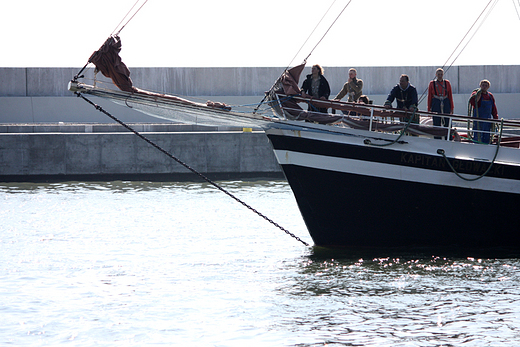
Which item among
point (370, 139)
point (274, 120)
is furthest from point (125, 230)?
point (370, 139)

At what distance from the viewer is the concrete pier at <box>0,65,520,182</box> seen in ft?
83.6

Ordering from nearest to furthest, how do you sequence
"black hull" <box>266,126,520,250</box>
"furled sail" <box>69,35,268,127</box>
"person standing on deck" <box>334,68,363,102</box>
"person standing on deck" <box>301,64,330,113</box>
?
"furled sail" <box>69,35,268,127</box> → "black hull" <box>266,126,520,250</box> → "person standing on deck" <box>301,64,330,113</box> → "person standing on deck" <box>334,68,363,102</box>

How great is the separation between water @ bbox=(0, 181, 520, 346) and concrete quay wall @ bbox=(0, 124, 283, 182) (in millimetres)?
9619

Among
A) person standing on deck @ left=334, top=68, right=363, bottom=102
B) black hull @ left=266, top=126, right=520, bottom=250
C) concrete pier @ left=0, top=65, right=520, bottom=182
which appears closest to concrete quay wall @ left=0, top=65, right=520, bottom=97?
concrete pier @ left=0, top=65, right=520, bottom=182

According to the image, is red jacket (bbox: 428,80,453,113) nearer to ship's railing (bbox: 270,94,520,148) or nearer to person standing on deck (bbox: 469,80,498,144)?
person standing on deck (bbox: 469,80,498,144)

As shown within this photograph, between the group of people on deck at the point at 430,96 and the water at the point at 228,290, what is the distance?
2597mm

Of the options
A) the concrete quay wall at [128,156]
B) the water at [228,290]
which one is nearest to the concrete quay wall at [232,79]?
the concrete quay wall at [128,156]

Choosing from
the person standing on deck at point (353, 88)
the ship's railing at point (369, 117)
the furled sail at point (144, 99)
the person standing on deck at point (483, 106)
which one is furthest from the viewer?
the person standing on deck at point (353, 88)

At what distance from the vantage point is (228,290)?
33.0ft

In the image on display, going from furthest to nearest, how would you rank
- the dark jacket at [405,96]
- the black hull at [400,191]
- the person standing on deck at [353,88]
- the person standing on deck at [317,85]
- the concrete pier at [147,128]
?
the concrete pier at [147,128]
the person standing on deck at [353,88]
the dark jacket at [405,96]
the person standing on deck at [317,85]
the black hull at [400,191]

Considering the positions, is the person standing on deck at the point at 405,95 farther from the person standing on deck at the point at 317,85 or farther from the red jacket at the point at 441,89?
the person standing on deck at the point at 317,85

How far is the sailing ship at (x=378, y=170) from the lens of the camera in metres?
11.9

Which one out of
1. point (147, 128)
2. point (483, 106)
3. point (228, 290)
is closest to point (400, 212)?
point (483, 106)

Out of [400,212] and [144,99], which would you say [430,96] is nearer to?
[400,212]
